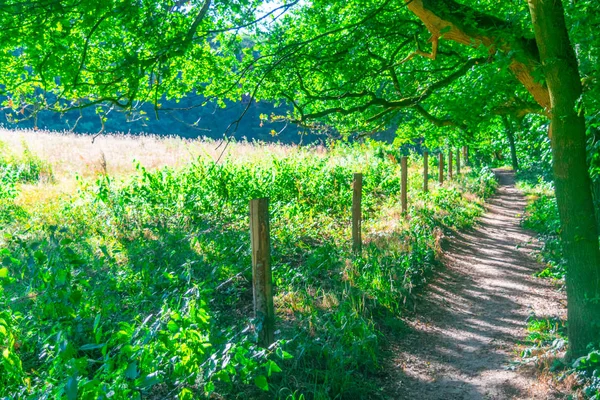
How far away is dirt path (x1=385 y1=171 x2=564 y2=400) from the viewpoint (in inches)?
181

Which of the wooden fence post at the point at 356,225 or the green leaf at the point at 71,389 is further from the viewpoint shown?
the wooden fence post at the point at 356,225

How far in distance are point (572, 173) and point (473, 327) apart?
8.16 feet

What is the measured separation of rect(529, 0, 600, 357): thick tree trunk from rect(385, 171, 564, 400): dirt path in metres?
0.76

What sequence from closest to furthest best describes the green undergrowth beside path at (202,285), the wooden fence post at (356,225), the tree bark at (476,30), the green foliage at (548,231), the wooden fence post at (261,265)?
the green undergrowth beside path at (202,285), the wooden fence post at (261,265), the tree bark at (476,30), the green foliage at (548,231), the wooden fence post at (356,225)

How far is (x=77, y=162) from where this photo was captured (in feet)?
43.7

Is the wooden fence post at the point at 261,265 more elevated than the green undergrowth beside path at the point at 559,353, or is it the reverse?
the wooden fence post at the point at 261,265

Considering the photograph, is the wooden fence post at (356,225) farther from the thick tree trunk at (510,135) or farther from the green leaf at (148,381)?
the thick tree trunk at (510,135)

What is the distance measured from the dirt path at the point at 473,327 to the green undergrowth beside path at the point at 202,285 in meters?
0.34

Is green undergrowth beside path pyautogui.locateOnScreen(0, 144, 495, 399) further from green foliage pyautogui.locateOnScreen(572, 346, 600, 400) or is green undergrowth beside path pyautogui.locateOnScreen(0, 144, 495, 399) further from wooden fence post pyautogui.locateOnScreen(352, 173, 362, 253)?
green foliage pyautogui.locateOnScreen(572, 346, 600, 400)

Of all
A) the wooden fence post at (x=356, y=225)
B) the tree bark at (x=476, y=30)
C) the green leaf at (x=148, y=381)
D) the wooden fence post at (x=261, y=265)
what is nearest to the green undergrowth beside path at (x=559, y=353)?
the tree bark at (x=476, y=30)

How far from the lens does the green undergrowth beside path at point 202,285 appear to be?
133 inches

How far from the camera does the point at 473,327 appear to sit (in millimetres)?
6121

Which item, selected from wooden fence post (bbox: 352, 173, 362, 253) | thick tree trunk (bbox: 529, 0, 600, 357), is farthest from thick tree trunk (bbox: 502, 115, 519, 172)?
thick tree trunk (bbox: 529, 0, 600, 357)

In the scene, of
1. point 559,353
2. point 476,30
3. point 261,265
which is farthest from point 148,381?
point 476,30
